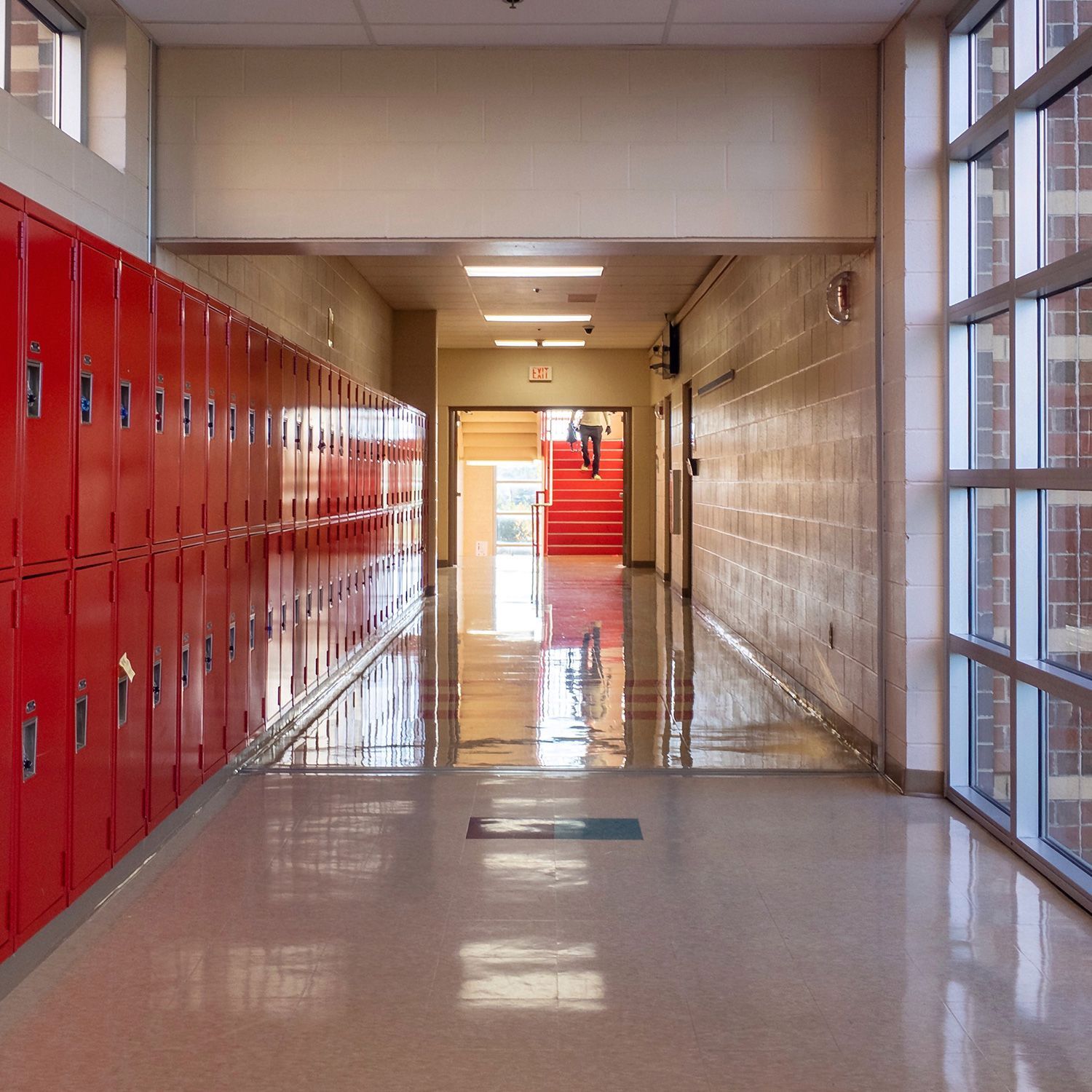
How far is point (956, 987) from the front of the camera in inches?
107

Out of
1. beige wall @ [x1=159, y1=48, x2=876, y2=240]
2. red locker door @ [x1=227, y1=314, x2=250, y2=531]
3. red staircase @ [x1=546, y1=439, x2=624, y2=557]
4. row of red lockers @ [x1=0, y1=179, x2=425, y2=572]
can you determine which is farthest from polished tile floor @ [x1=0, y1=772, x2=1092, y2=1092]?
red staircase @ [x1=546, y1=439, x2=624, y2=557]

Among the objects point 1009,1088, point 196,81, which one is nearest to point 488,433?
point 196,81

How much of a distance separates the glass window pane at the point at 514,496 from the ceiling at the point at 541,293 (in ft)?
27.9

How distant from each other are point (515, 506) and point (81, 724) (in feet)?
65.9

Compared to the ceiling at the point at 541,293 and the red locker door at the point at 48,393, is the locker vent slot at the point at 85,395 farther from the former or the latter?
the ceiling at the point at 541,293

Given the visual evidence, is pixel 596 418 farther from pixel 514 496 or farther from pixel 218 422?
pixel 218 422

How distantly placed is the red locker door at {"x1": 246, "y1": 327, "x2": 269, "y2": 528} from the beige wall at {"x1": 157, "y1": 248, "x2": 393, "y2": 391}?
0.46m

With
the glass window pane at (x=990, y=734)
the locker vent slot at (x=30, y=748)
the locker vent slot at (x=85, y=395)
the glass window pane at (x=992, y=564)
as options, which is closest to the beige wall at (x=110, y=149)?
the locker vent slot at (x=85, y=395)

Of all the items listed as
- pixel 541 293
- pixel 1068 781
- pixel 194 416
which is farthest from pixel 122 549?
pixel 541 293

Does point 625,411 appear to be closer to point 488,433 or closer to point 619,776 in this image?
point 488,433

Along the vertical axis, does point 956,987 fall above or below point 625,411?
below

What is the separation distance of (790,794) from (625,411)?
12271 millimetres

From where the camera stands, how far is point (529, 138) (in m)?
4.91

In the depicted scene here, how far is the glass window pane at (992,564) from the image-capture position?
4164mm
